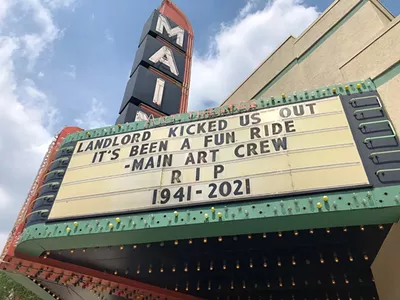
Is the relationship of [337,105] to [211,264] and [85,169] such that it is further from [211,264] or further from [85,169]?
[85,169]

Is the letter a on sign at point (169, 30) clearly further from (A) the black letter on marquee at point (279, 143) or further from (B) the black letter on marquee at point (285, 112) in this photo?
(A) the black letter on marquee at point (279, 143)

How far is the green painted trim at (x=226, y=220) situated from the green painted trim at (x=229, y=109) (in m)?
2.57

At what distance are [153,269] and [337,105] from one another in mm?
5544

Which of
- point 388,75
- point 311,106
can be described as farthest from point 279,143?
point 388,75

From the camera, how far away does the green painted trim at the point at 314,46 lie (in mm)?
9927

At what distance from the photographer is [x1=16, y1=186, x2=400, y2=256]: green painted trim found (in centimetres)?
491

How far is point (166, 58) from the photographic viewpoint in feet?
50.1

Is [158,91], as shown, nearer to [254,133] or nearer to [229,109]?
[229,109]

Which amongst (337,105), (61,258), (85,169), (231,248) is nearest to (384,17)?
(337,105)

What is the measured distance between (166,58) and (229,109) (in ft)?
29.6

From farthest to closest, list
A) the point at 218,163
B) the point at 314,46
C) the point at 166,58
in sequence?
1. the point at 166,58
2. the point at 314,46
3. the point at 218,163

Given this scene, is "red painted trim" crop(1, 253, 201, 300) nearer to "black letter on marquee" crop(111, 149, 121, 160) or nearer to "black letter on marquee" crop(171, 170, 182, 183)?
"black letter on marquee" crop(111, 149, 121, 160)

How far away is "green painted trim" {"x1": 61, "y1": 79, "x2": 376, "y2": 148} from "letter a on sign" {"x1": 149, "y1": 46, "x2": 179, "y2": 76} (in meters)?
7.39

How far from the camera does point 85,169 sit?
7285mm
